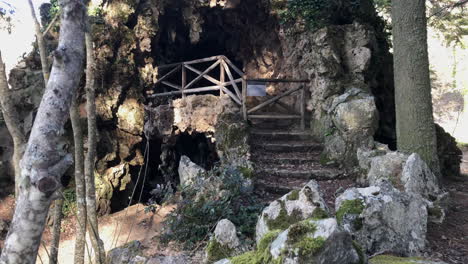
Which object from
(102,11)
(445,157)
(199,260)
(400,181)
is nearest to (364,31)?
(445,157)

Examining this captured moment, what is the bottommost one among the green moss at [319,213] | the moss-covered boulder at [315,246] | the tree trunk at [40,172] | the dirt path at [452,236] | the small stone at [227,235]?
the dirt path at [452,236]

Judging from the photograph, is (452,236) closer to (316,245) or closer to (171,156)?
(316,245)

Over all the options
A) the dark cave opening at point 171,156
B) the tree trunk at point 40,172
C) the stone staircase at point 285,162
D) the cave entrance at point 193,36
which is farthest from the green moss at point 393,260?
the cave entrance at point 193,36

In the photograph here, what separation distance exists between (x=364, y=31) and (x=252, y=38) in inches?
190

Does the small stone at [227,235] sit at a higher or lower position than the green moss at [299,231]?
lower

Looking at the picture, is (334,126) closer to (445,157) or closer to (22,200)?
(445,157)

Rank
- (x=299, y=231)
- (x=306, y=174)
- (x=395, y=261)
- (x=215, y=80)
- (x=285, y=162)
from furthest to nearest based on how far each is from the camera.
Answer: (x=215, y=80), (x=285, y=162), (x=306, y=174), (x=395, y=261), (x=299, y=231)

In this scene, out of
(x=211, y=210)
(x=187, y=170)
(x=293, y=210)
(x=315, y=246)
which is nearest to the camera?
(x=315, y=246)

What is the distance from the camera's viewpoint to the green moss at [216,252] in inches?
162

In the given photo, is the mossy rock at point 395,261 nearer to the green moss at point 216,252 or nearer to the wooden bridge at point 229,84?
the green moss at point 216,252

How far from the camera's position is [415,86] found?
5.72m

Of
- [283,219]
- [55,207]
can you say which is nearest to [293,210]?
[283,219]

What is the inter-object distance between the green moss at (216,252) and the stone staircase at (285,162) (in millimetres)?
2015

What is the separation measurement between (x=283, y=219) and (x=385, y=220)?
115cm
